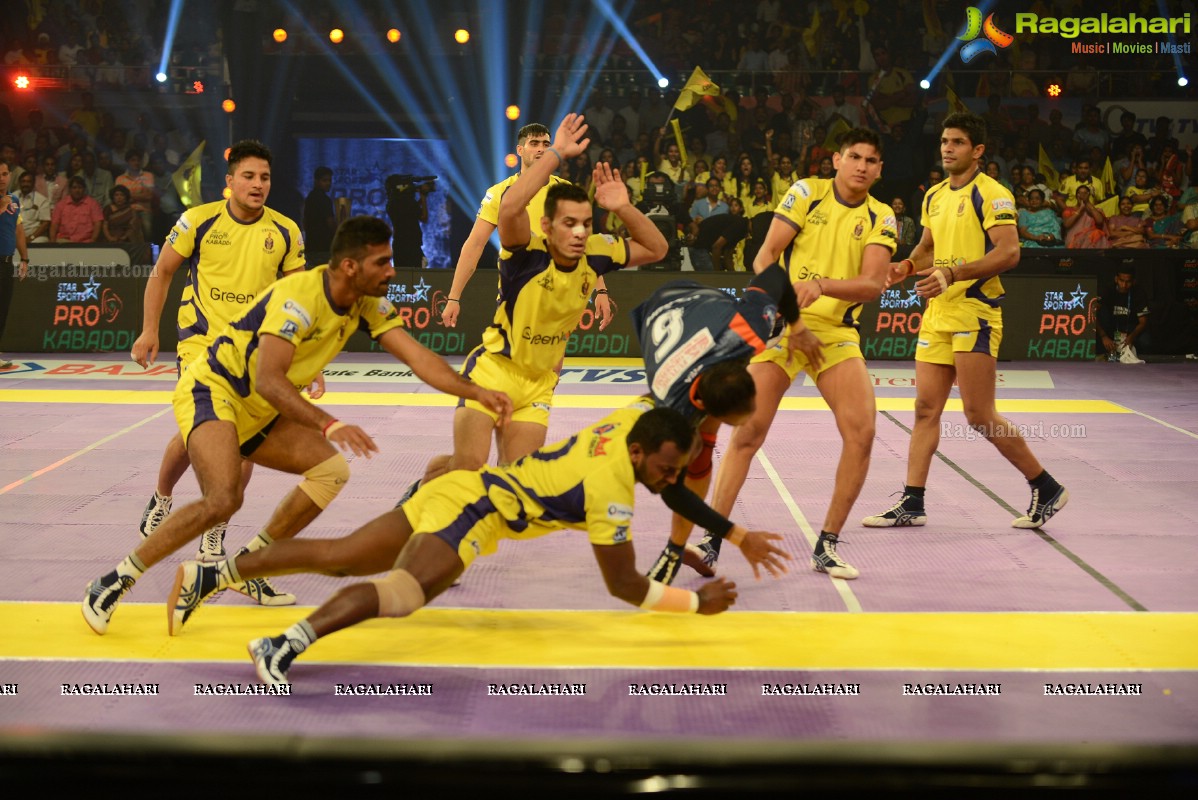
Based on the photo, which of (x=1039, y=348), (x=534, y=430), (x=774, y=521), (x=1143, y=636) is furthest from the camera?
(x=1039, y=348)

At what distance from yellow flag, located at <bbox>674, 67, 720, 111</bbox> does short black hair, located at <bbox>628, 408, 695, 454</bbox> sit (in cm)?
1465

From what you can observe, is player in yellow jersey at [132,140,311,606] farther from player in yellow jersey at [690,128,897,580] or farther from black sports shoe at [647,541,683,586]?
player in yellow jersey at [690,128,897,580]

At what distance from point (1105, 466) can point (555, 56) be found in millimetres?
12224

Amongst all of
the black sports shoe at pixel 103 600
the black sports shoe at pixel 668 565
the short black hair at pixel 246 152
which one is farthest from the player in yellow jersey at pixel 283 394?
the short black hair at pixel 246 152

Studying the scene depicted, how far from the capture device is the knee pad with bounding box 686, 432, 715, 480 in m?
5.48

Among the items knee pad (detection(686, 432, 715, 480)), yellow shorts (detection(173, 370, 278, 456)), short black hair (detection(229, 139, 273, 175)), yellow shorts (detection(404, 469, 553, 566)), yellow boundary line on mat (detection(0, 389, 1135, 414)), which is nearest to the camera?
yellow shorts (detection(404, 469, 553, 566))

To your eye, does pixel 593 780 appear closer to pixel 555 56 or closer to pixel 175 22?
pixel 555 56

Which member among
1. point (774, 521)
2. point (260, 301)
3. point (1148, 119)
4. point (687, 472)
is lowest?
point (774, 521)

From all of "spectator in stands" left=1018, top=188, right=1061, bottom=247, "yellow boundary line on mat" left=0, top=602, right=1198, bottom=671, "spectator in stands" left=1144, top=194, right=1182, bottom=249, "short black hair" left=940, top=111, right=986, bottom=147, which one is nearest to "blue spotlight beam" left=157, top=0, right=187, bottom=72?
"spectator in stands" left=1018, top=188, right=1061, bottom=247

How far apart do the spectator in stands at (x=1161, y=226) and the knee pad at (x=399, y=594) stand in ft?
50.2

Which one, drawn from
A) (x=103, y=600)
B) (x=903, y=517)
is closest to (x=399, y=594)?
(x=103, y=600)

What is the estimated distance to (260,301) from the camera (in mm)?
5383

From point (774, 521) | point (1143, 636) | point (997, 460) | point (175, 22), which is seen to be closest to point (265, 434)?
point (774, 521)

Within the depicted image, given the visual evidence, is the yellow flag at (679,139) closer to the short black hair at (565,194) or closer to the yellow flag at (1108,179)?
the yellow flag at (1108,179)
